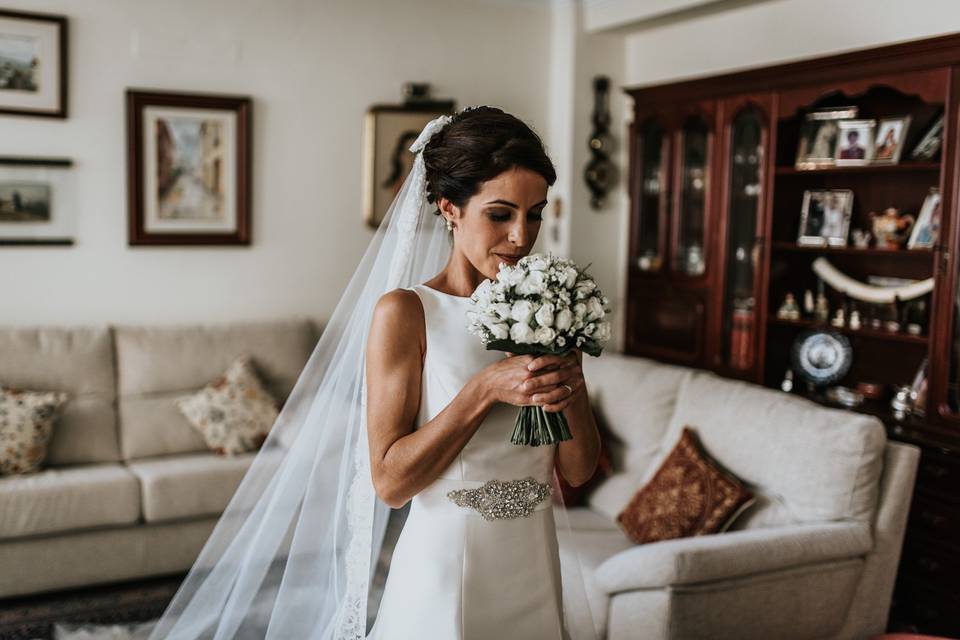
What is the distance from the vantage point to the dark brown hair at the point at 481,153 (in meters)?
1.62

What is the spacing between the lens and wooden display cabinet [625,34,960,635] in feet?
11.4

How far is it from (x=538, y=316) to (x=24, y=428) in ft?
10.0

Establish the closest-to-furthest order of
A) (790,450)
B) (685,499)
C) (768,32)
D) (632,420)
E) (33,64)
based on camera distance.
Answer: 1. (790,450)
2. (685,499)
3. (632,420)
4. (33,64)
5. (768,32)

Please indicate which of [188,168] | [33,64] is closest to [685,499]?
[188,168]

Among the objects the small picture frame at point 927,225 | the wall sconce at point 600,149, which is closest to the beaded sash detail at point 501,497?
the small picture frame at point 927,225

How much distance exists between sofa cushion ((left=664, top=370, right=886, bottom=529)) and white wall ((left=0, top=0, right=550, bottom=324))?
1.62 metres

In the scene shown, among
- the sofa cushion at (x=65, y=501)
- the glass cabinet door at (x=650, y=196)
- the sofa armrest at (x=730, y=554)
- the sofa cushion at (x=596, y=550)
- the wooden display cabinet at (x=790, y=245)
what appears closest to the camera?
the sofa armrest at (x=730, y=554)

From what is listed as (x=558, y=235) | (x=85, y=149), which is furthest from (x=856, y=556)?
(x=85, y=149)

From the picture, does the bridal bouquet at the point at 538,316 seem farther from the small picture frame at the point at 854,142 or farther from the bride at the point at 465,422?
the small picture frame at the point at 854,142

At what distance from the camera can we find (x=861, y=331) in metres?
3.96

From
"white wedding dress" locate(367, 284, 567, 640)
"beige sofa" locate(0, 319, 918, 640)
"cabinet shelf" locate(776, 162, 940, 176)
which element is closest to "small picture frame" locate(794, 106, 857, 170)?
"cabinet shelf" locate(776, 162, 940, 176)

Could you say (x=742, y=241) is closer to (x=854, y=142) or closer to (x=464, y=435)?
(x=854, y=142)

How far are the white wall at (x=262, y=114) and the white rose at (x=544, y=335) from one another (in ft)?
9.54

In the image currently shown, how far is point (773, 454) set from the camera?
3.28 m
